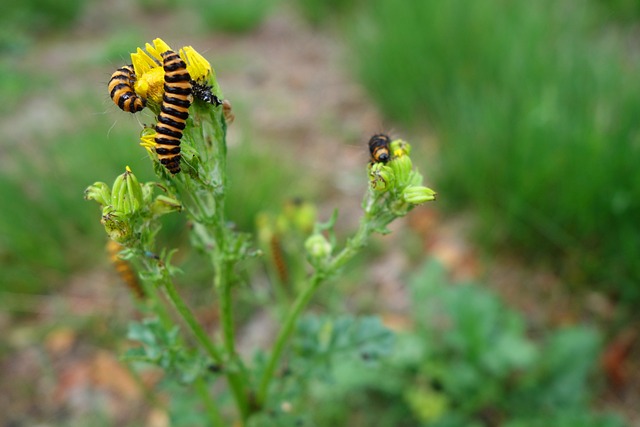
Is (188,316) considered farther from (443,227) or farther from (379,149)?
(443,227)

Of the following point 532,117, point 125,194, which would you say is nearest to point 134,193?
point 125,194

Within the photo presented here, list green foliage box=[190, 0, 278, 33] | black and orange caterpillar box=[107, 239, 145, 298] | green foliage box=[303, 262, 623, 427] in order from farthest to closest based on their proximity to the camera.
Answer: green foliage box=[190, 0, 278, 33], green foliage box=[303, 262, 623, 427], black and orange caterpillar box=[107, 239, 145, 298]

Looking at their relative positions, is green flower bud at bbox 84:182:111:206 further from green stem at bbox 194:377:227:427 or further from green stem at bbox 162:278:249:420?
green stem at bbox 194:377:227:427

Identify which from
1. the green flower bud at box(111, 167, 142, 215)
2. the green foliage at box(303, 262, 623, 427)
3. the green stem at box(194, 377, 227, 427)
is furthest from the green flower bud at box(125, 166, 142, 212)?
the green foliage at box(303, 262, 623, 427)

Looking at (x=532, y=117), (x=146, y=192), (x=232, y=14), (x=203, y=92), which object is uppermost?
(x=232, y=14)

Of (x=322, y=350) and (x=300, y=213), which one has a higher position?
(x=300, y=213)

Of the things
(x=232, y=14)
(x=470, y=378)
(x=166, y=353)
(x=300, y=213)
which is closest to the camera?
(x=166, y=353)
